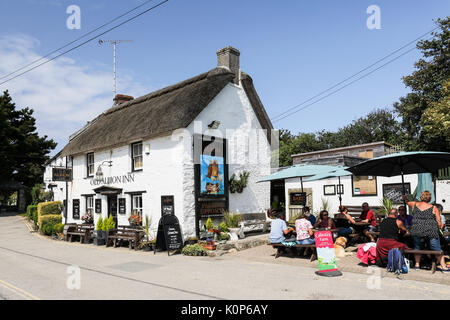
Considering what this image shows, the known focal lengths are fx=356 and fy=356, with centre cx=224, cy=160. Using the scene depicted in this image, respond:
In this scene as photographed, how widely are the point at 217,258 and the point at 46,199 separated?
23294 millimetres

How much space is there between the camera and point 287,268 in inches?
349

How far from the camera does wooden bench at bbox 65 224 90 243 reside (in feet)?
53.1

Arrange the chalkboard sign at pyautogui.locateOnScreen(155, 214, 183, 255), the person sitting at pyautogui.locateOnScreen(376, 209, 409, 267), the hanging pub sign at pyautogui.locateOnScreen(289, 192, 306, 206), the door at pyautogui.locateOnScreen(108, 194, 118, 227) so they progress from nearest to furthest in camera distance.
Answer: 1. the person sitting at pyautogui.locateOnScreen(376, 209, 409, 267)
2. the chalkboard sign at pyautogui.locateOnScreen(155, 214, 183, 255)
3. the door at pyautogui.locateOnScreen(108, 194, 118, 227)
4. the hanging pub sign at pyautogui.locateOnScreen(289, 192, 306, 206)

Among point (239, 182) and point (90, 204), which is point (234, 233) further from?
point (90, 204)

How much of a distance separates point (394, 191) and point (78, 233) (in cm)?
1470

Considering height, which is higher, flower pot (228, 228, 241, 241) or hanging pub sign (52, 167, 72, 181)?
hanging pub sign (52, 167, 72, 181)

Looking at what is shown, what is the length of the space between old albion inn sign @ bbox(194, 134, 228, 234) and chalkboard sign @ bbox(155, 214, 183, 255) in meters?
1.26

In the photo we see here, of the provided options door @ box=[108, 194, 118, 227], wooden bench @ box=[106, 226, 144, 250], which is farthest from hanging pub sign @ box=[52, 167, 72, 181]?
wooden bench @ box=[106, 226, 144, 250]

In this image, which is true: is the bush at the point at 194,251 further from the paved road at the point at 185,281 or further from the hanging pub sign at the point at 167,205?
the hanging pub sign at the point at 167,205

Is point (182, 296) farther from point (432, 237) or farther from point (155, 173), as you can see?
point (155, 173)

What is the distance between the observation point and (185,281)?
7.73m

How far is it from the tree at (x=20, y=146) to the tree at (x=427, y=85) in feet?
120

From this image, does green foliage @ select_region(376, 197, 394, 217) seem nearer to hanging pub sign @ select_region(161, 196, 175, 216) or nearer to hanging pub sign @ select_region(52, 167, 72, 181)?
hanging pub sign @ select_region(161, 196, 175, 216)

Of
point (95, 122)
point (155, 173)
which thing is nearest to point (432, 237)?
point (155, 173)
